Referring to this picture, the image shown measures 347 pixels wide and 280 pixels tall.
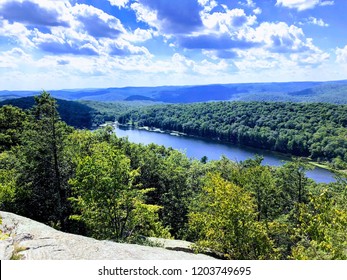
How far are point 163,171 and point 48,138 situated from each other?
78.8 ft

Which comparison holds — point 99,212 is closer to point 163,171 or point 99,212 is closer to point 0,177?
point 0,177

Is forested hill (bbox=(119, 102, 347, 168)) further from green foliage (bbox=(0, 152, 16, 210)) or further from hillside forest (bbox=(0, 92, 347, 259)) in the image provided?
green foliage (bbox=(0, 152, 16, 210))

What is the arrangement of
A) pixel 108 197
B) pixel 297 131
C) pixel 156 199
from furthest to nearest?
pixel 297 131 → pixel 156 199 → pixel 108 197

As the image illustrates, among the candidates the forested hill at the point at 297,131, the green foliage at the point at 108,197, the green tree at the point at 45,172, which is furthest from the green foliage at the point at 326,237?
the forested hill at the point at 297,131

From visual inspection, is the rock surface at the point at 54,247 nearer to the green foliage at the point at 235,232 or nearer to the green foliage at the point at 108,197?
the green foliage at the point at 108,197

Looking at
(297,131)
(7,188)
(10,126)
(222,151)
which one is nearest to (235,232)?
(7,188)

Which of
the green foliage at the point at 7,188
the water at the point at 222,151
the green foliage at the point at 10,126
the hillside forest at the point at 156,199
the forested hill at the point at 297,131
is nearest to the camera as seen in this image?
the hillside forest at the point at 156,199

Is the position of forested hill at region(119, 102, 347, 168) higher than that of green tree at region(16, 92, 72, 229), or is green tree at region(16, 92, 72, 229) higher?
green tree at region(16, 92, 72, 229)

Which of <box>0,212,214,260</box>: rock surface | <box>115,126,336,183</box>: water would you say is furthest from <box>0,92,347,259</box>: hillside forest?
<box>115,126,336,183</box>: water

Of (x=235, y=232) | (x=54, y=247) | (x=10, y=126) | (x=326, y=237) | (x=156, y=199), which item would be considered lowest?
(x=156, y=199)

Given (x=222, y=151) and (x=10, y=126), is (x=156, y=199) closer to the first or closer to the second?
(x=10, y=126)

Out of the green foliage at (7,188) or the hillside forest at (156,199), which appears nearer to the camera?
the hillside forest at (156,199)

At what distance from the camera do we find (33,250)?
12375mm
